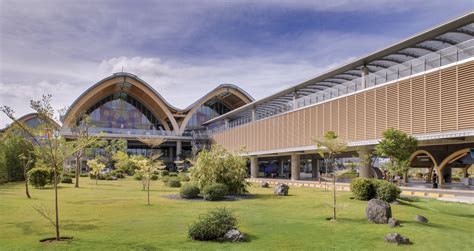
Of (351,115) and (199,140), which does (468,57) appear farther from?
(199,140)

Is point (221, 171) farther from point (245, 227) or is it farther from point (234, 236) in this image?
point (234, 236)

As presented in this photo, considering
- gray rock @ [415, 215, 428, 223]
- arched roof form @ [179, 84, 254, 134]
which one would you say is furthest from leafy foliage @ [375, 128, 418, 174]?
arched roof form @ [179, 84, 254, 134]

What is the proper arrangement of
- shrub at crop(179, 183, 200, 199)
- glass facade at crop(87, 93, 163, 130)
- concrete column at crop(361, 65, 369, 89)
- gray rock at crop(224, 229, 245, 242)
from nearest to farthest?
1. gray rock at crop(224, 229, 245, 242)
2. shrub at crop(179, 183, 200, 199)
3. concrete column at crop(361, 65, 369, 89)
4. glass facade at crop(87, 93, 163, 130)

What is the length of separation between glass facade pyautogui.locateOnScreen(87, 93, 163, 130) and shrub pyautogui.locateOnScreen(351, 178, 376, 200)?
68317 millimetres

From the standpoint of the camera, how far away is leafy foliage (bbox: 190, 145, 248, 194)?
23219mm

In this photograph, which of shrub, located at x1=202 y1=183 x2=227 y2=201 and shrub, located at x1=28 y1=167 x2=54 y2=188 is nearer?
shrub, located at x1=202 y1=183 x2=227 y2=201

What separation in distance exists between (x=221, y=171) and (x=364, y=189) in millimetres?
8005

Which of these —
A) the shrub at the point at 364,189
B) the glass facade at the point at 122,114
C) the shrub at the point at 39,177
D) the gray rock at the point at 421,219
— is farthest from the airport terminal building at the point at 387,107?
the glass facade at the point at 122,114

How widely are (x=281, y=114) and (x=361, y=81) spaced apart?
14.8 metres

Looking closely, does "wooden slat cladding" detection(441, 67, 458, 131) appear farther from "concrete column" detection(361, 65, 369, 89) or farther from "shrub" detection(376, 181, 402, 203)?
"shrub" detection(376, 181, 402, 203)

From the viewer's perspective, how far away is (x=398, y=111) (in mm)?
28531

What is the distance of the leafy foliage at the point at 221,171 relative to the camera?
914 inches

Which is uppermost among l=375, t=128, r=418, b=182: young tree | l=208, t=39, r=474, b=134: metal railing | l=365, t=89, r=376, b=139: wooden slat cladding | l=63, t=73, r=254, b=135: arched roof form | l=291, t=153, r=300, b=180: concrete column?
l=63, t=73, r=254, b=135: arched roof form

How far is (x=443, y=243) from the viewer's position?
37.2ft
